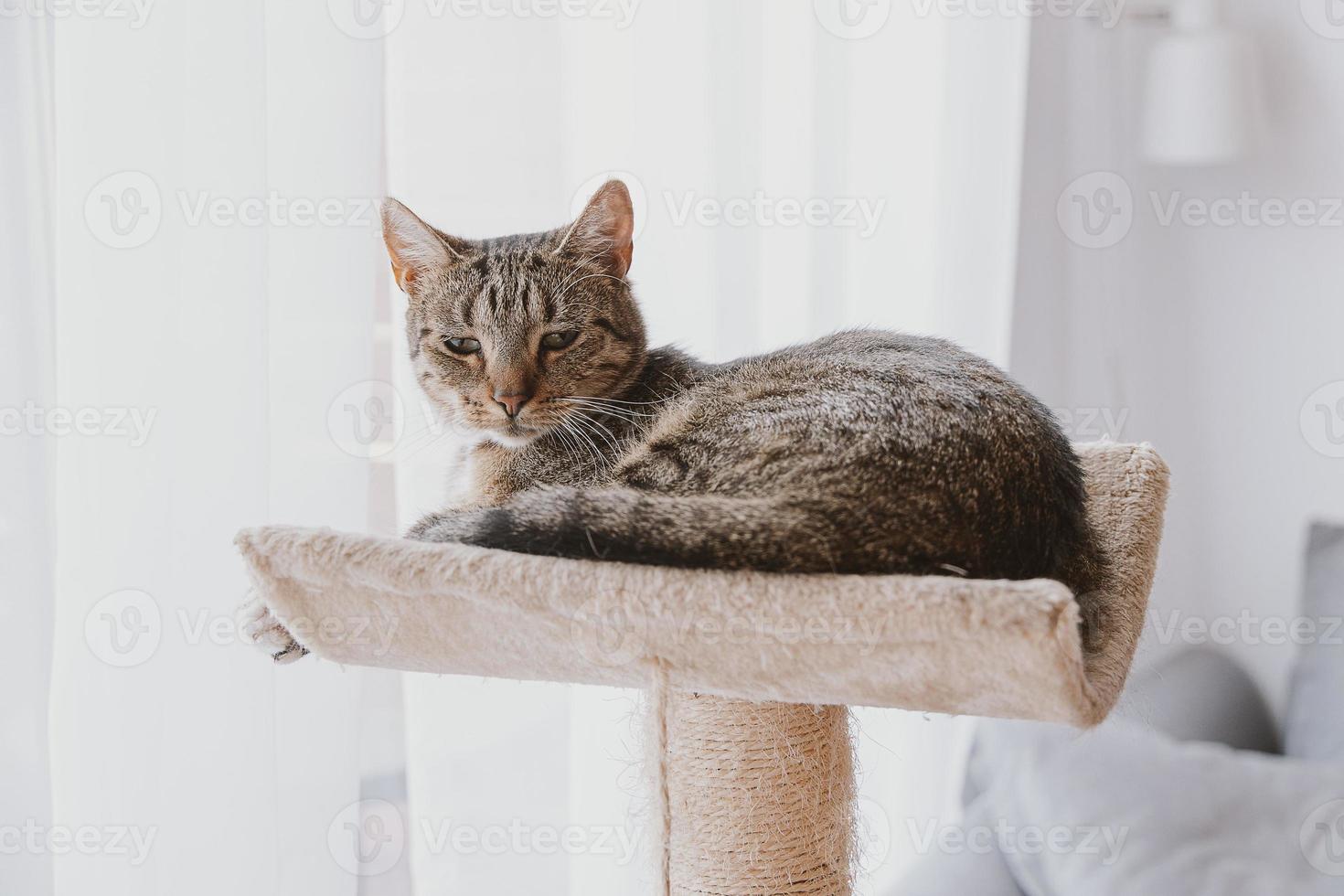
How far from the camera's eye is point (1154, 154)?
241cm

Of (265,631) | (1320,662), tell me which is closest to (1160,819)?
(1320,662)

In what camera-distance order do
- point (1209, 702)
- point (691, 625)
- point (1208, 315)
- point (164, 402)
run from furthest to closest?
point (1208, 315)
point (1209, 702)
point (164, 402)
point (691, 625)

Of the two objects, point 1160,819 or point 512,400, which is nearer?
point 512,400

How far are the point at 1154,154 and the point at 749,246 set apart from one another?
1153mm

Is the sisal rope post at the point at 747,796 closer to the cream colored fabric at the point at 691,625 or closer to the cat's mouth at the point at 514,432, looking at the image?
the cream colored fabric at the point at 691,625

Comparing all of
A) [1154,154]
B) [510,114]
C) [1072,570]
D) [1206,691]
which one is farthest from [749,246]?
[1206,691]

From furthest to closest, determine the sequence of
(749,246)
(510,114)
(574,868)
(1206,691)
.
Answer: (1206,691), (749,246), (574,868), (510,114)

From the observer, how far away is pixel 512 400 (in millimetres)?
1090

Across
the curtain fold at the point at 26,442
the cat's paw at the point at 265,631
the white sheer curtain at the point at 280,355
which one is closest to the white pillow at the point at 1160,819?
the white sheer curtain at the point at 280,355

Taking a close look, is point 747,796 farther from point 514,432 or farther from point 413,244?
point 413,244

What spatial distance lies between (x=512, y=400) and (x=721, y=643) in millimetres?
408

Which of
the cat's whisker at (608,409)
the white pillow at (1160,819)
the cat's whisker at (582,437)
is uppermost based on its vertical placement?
the cat's whisker at (608,409)

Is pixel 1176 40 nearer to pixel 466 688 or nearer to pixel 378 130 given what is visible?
pixel 378 130

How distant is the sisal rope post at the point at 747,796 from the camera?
38.4 inches
